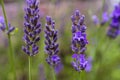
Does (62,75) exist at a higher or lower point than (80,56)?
lower

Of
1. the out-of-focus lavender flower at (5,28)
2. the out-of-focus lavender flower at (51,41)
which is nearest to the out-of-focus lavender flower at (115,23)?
the out-of-focus lavender flower at (5,28)

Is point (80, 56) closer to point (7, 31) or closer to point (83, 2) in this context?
point (7, 31)

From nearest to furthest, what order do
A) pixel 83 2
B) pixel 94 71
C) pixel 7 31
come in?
1. pixel 7 31
2. pixel 94 71
3. pixel 83 2

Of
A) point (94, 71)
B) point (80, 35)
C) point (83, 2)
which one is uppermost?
point (80, 35)

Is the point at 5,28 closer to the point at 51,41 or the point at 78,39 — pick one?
the point at 51,41

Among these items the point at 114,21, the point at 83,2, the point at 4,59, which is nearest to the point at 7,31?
the point at 114,21

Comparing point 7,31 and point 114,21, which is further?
point 114,21
